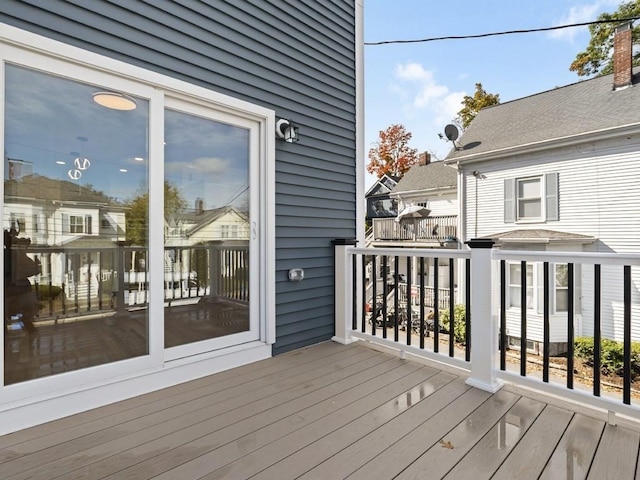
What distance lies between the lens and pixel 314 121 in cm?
329

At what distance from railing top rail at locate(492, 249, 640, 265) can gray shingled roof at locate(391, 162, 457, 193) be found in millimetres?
11562

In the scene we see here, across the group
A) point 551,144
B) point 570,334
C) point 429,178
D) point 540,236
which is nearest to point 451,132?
point 551,144

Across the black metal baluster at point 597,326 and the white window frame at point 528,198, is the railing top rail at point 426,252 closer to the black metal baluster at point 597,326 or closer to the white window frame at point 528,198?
the black metal baluster at point 597,326

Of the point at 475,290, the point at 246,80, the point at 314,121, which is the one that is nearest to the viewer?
the point at 475,290

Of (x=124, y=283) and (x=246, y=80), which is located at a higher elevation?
(x=246, y=80)

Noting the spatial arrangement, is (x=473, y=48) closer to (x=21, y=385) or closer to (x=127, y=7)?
Answer: (x=127, y=7)

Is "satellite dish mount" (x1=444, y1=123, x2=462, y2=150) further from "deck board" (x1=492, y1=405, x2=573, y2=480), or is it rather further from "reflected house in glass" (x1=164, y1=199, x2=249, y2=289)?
"deck board" (x1=492, y1=405, x2=573, y2=480)

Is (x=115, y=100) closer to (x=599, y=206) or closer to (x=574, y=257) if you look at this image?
(x=574, y=257)

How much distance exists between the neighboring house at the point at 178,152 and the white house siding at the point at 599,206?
794cm

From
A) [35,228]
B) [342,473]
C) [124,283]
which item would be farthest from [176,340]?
[342,473]

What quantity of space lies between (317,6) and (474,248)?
2.74 metres

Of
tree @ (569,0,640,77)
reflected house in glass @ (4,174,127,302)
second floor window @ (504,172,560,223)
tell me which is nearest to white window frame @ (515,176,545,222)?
second floor window @ (504,172,560,223)

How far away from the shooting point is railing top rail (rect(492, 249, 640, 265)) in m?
1.71

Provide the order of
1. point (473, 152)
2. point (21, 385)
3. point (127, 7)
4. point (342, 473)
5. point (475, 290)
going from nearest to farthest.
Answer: point (342, 473) → point (21, 385) → point (127, 7) → point (475, 290) → point (473, 152)
